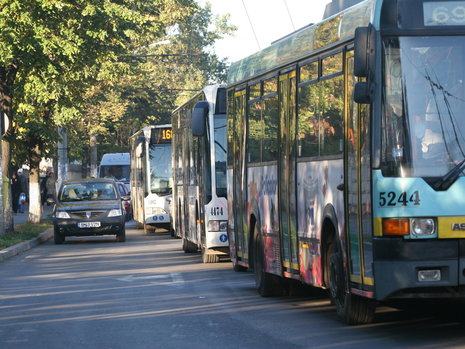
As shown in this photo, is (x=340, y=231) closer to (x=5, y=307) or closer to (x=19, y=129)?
(x=5, y=307)

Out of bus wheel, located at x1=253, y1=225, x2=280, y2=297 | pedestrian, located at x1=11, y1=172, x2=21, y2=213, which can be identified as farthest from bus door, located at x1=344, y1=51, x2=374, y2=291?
pedestrian, located at x1=11, y1=172, x2=21, y2=213

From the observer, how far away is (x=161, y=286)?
16.7 metres

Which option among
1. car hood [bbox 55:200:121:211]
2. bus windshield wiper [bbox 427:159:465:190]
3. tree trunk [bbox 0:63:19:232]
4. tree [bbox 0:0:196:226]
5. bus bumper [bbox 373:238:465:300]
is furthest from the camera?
tree trunk [bbox 0:63:19:232]

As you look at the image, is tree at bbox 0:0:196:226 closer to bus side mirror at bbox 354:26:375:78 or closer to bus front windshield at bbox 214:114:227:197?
bus front windshield at bbox 214:114:227:197

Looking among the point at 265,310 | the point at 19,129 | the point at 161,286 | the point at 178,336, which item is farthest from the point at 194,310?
the point at 19,129

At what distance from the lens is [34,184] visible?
37.9m

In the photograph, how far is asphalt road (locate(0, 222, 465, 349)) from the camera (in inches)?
415

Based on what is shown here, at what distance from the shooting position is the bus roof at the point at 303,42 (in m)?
10.5

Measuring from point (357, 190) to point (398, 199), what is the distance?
0.60m

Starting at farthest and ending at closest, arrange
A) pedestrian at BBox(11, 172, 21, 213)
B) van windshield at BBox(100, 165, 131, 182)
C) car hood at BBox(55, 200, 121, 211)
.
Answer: van windshield at BBox(100, 165, 131, 182)
pedestrian at BBox(11, 172, 21, 213)
car hood at BBox(55, 200, 121, 211)

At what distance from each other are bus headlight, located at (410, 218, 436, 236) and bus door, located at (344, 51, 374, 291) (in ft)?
1.24

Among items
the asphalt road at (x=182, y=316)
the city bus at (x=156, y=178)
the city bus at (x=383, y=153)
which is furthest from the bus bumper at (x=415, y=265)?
the city bus at (x=156, y=178)

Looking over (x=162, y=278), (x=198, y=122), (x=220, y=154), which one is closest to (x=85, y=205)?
(x=220, y=154)

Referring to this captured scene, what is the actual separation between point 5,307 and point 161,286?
3063mm
